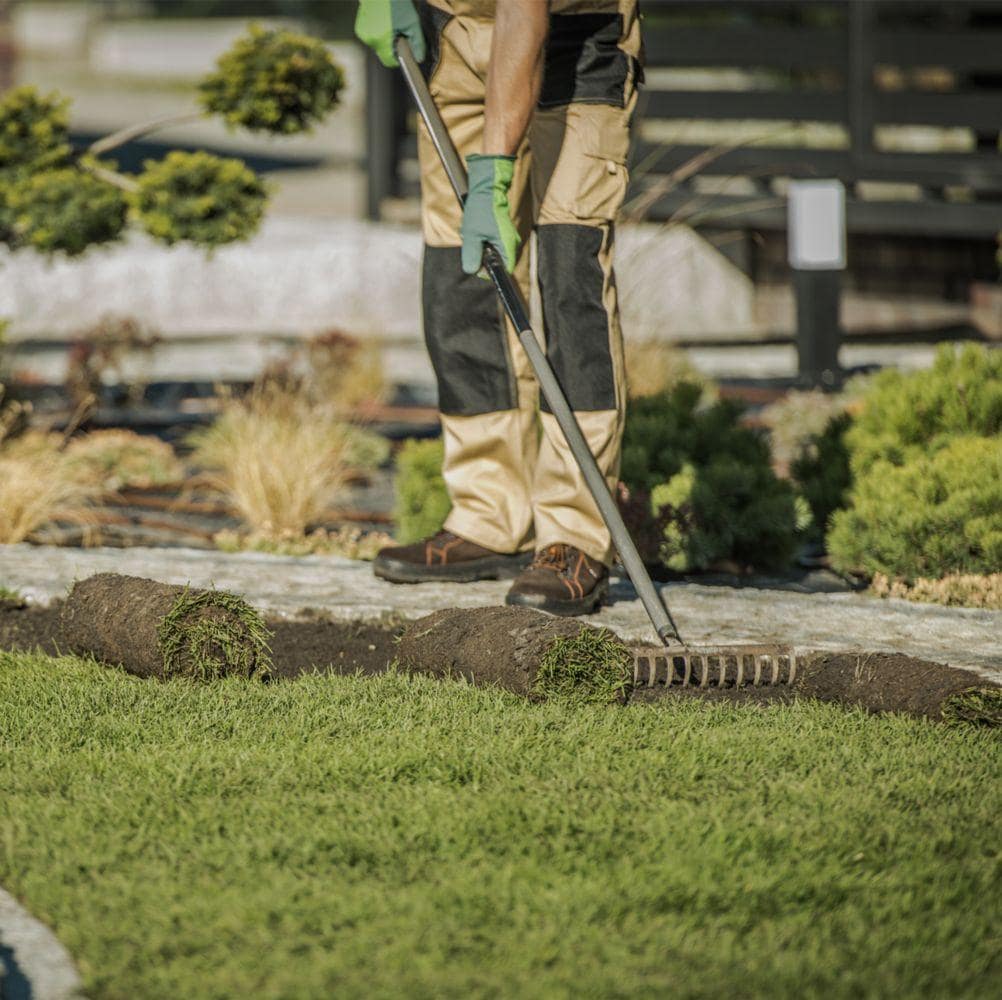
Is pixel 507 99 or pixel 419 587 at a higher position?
pixel 507 99

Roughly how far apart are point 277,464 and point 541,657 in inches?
119

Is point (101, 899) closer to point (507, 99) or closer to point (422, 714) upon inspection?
point (422, 714)

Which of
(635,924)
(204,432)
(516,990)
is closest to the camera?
(516,990)

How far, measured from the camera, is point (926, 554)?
5641 mm

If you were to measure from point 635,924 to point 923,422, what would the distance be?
12.5 feet

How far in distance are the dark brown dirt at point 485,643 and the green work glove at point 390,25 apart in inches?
71.0

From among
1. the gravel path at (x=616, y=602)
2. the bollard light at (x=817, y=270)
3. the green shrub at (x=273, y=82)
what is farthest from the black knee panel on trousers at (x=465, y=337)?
the bollard light at (x=817, y=270)

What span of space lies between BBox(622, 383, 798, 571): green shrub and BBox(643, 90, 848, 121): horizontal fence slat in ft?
23.3

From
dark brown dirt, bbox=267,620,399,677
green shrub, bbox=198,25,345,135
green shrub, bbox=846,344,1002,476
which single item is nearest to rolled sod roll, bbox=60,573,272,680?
dark brown dirt, bbox=267,620,399,677

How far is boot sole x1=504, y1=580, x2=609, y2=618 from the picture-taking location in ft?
15.7

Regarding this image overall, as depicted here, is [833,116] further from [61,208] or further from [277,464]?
[277,464]

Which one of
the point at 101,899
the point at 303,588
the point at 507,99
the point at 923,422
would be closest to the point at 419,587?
the point at 303,588

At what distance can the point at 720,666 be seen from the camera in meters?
4.28

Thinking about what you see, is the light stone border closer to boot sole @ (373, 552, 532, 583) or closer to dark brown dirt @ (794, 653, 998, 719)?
dark brown dirt @ (794, 653, 998, 719)
